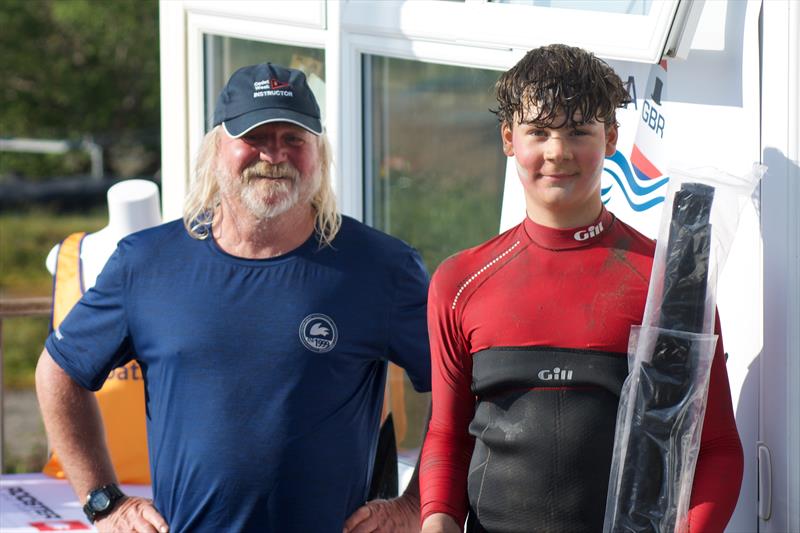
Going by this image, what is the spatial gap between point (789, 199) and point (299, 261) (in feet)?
3.15

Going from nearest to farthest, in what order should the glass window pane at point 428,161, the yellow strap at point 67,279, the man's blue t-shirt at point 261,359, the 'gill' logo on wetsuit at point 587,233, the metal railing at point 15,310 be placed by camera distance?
the 'gill' logo on wetsuit at point 587,233 → the man's blue t-shirt at point 261,359 → the glass window pane at point 428,161 → the yellow strap at point 67,279 → the metal railing at point 15,310

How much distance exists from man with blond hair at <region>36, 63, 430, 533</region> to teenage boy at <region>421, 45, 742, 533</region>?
1.58ft

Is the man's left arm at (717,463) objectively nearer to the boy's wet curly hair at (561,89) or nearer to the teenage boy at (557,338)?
the teenage boy at (557,338)

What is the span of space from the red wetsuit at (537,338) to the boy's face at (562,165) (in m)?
0.04

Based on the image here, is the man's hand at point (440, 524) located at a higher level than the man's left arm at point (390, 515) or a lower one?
higher

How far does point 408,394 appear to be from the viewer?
3.54m

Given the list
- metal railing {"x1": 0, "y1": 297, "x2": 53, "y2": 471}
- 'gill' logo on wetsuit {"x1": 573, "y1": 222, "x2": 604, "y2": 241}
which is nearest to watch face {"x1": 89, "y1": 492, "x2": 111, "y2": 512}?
'gill' logo on wetsuit {"x1": 573, "y1": 222, "x2": 604, "y2": 241}

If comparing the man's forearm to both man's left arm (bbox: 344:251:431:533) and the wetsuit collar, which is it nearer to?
man's left arm (bbox: 344:251:431:533)

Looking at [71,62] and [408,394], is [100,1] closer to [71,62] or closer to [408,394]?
[71,62]

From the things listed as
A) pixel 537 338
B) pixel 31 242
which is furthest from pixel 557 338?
pixel 31 242

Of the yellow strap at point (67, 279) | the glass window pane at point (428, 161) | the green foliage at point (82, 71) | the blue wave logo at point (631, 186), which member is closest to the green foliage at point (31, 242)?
the green foliage at point (82, 71)

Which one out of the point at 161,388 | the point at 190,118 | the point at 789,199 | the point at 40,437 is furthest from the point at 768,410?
the point at 40,437

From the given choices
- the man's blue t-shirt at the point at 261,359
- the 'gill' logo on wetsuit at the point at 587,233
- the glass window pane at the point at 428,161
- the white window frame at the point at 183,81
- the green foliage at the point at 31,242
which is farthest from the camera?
the green foliage at the point at 31,242

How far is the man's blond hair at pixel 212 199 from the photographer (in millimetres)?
2375
